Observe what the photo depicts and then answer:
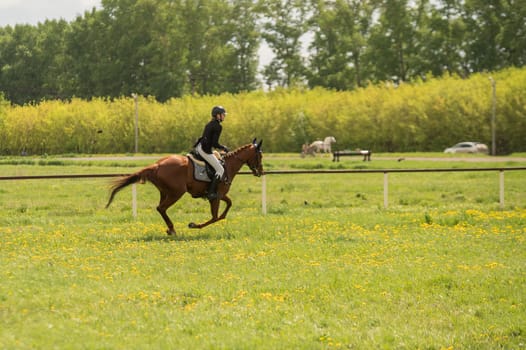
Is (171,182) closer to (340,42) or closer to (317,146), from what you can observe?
(317,146)

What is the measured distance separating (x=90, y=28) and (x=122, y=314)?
83.4 m

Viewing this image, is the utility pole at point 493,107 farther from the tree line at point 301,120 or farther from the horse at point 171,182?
the horse at point 171,182

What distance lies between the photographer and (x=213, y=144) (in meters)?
16.2

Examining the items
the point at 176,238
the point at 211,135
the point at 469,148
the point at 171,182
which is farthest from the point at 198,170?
the point at 469,148

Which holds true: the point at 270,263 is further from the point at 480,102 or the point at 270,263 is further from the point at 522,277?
the point at 480,102

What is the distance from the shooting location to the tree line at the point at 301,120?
61.4 m

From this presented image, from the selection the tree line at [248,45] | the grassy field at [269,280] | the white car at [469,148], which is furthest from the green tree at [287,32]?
the grassy field at [269,280]

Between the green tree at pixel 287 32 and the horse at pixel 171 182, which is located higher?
the green tree at pixel 287 32

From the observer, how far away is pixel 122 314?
28.0 ft

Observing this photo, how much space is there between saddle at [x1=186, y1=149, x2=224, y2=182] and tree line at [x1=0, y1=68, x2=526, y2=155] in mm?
45259

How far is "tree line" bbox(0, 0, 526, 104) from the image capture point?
265 feet

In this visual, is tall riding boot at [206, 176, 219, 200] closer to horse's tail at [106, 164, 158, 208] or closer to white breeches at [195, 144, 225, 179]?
white breeches at [195, 144, 225, 179]

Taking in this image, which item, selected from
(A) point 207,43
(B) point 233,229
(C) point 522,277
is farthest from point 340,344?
(A) point 207,43

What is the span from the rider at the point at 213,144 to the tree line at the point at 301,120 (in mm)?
45376
